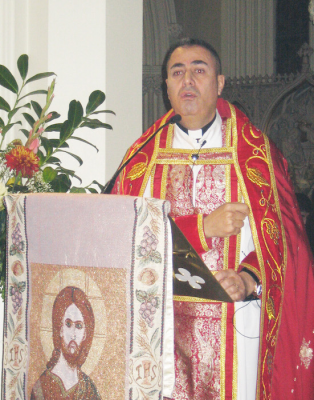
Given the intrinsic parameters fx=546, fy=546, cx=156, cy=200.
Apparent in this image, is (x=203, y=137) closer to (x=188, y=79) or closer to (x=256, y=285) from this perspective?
(x=188, y=79)

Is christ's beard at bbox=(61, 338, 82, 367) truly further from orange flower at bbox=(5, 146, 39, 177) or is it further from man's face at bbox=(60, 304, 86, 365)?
orange flower at bbox=(5, 146, 39, 177)

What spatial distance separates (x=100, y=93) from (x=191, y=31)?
792 cm

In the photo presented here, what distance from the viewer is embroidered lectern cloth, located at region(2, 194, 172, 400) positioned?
1332 mm

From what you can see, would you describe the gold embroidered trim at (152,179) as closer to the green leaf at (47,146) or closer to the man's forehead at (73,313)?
the green leaf at (47,146)

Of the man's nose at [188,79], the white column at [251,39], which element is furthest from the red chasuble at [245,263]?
the white column at [251,39]

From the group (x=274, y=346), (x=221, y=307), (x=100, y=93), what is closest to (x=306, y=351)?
(x=274, y=346)

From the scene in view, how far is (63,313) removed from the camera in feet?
4.61

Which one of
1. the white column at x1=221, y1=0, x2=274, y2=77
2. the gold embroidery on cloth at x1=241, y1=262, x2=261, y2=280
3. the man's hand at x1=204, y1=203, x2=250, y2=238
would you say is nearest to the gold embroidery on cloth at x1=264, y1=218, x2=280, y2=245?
the gold embroidery on cloth at x1=241, y1=262, x2=261, y2=280

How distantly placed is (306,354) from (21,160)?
1276mm

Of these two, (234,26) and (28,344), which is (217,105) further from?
(234,26)

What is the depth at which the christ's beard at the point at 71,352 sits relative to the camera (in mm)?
1389

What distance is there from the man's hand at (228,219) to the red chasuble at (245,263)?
0.08 m

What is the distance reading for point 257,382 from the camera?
1937 millimetres

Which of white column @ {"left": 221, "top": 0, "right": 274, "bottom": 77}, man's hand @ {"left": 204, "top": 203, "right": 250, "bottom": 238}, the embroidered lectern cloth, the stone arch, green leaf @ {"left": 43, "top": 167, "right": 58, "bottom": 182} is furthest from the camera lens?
white column @ {"left": 221, "top": 0, "right": 274, "bottom": 77}
